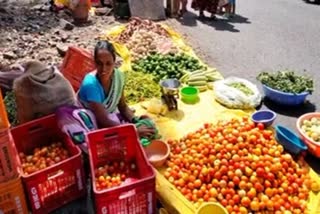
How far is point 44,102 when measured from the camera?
351 cm

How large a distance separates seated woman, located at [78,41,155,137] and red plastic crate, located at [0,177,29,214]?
1.00 metres

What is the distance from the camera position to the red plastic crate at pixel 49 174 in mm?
2932

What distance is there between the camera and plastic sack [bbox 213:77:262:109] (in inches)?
181

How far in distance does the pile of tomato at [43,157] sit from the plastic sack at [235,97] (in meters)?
2.10

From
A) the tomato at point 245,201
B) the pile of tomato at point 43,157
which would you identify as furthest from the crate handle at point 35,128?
the tomato at point 245,201

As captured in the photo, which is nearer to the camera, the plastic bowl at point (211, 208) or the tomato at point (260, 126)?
the plastic bowl at point (211, 208)

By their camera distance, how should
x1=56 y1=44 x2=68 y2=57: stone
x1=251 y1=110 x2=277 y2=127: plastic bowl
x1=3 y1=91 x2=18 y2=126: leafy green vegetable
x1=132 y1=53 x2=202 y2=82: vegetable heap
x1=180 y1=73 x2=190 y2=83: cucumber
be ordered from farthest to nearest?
x1=56 y1=44 x2=68 y2=57: stone → x1=132 y1=53 x2=202 y2=82: vegetable heap → x1=180 y1=73 x2=190 y2=83: cucumber → x1=3 y1=91 x2=18 y2=126: leafy green vegetable → x1=251 y1=110 x2=277 y2=127: plastic bowl

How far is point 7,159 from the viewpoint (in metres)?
2.63

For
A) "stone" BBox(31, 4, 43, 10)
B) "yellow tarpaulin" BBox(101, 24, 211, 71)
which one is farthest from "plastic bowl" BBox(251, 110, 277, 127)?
"stone" BBox(31, 4, 43, 10)

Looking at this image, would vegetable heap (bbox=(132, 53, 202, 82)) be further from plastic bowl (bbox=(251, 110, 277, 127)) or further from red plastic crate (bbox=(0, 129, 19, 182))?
red plastic crate (bbox=(0, 129, 19, 182))

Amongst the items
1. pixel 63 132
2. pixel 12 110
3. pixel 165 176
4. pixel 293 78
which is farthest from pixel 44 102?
pixel 293 78

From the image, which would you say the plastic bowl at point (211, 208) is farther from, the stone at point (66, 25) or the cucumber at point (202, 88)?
the stone at point (66, 25)

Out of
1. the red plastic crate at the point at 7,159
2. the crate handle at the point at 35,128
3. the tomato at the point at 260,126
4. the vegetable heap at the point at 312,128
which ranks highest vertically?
the red plastic crate at the point at 7,159

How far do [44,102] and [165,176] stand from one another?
1298 mm
